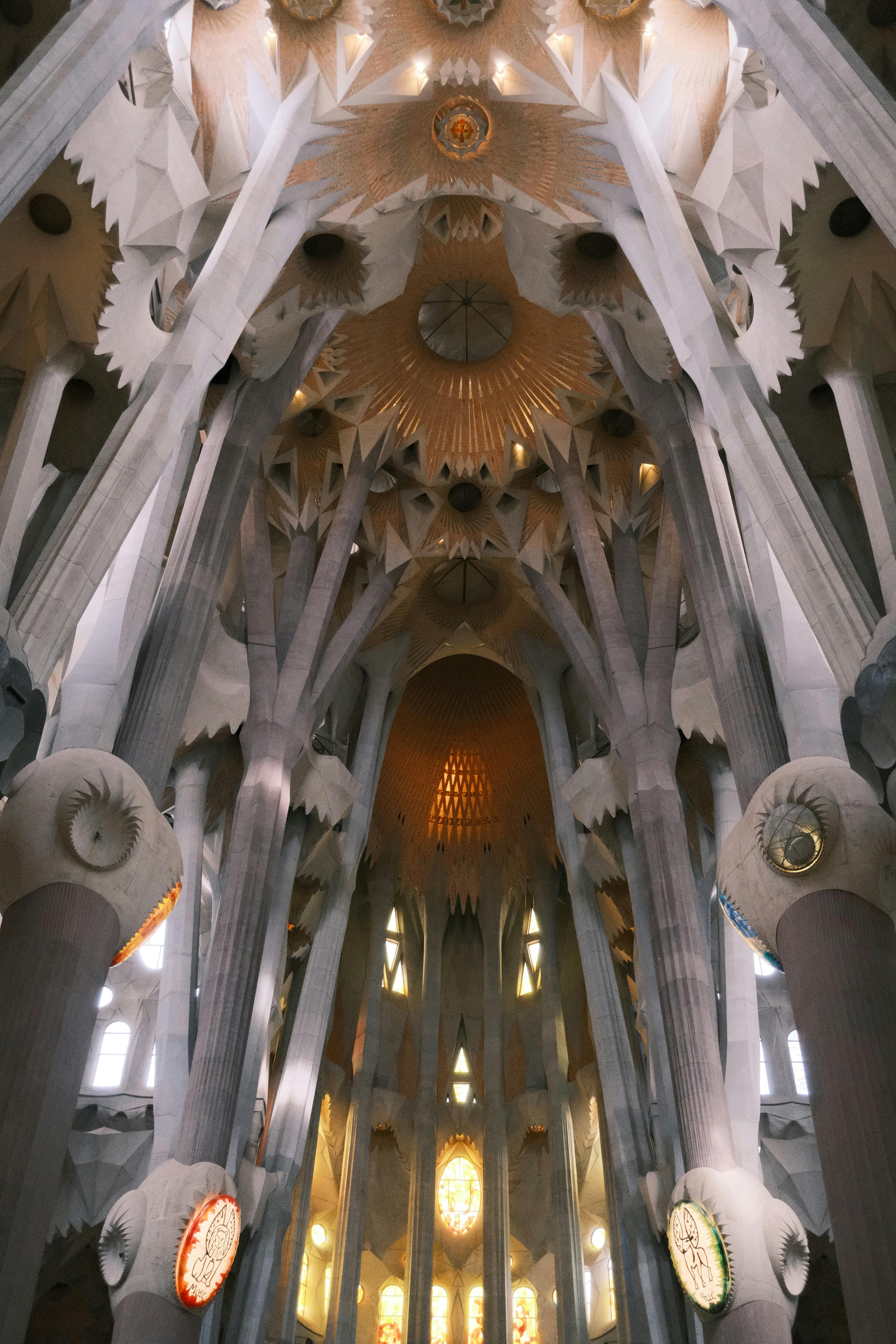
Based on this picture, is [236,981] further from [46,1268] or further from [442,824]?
[442,824]

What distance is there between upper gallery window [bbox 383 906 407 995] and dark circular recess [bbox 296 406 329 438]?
33.3ft

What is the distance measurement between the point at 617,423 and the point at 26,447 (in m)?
11.7

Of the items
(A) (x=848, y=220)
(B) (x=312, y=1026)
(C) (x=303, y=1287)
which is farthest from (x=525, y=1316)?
(A) (x=848, y=220)

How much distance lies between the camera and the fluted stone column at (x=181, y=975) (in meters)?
13.6

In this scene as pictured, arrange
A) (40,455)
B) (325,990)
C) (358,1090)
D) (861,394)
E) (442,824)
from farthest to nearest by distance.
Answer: (442,824)
(358,1090)
(325,990)
(861,394)
(40,455)

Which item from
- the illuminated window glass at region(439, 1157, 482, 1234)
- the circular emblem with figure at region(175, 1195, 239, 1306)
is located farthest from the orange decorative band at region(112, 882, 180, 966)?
the illuminated window glass at region(439, 1157, 482, 1234)

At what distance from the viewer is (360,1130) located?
21000 millimetres

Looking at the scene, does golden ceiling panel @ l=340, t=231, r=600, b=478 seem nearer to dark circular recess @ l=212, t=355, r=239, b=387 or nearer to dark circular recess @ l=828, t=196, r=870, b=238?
dark circular recess @ l=212, t=355, r=239, b=387

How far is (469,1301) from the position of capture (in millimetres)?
21906

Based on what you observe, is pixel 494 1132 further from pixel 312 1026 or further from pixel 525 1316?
pixel 312 1026

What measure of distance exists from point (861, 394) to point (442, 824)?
55.1 ft

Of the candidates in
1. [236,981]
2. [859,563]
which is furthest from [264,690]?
[859,563]

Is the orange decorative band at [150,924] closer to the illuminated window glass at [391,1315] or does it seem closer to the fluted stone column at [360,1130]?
the fluted stone column at [360,1130]

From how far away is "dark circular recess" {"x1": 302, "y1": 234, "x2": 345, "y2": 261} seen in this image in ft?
50.9
